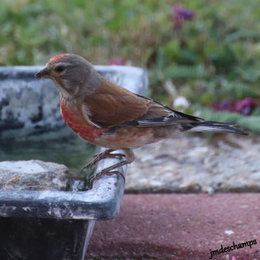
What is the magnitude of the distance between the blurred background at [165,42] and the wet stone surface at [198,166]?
0.31 m

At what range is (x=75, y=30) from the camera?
18.2 ft

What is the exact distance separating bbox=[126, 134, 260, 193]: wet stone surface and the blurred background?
31 cm

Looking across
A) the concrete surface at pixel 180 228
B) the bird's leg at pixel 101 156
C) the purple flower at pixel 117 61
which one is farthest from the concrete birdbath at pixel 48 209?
the purple flower at pixel 117 61

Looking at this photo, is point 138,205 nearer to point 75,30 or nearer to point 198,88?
point 198,88

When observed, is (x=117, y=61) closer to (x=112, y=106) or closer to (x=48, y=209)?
(x=112, y=106)

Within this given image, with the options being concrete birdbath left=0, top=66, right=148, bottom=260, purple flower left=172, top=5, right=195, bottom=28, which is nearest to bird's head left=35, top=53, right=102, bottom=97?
concrete birdbath left=0, top=66, right=148, bottom=260

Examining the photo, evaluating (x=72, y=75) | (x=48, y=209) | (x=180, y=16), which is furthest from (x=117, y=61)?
(x=48, y=209)

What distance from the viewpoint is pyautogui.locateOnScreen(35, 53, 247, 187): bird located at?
2.96 meters

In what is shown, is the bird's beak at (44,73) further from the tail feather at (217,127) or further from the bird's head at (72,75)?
the tail feather at (217,127)

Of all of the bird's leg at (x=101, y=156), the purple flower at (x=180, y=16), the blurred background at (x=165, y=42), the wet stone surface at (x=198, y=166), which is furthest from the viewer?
the purple flower at (x=180, y=16)

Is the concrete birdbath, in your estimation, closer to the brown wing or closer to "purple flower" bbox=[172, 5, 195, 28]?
the brown wing

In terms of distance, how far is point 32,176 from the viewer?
8.59 ft

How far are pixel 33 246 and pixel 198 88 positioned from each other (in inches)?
106

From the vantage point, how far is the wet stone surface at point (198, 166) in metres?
3.62
